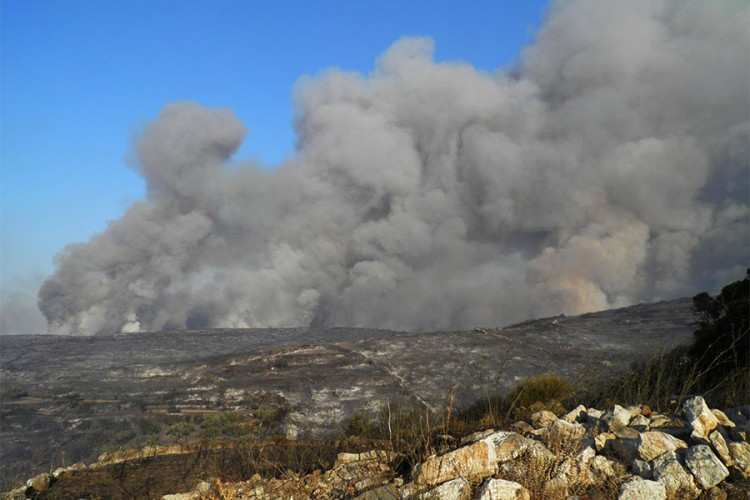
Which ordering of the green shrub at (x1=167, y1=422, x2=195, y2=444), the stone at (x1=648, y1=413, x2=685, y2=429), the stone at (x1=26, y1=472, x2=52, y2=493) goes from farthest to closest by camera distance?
the green shrub at (x1=167, y1=422, x2=195, y2=444) → the stone at (x1=26, y1=472, x2=52, y2=493) → the stone at (x1=648, y1=413, x2=685, y2=429)

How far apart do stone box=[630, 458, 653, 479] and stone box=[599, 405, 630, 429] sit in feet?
2.04

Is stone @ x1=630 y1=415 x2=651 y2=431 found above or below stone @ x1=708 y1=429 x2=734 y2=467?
above

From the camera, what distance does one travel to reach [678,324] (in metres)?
38.3

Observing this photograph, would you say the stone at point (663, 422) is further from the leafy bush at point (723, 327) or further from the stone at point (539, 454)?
the leafy bush at point (723, 327)

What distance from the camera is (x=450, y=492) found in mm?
3996

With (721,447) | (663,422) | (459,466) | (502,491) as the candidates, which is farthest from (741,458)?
(459,466)

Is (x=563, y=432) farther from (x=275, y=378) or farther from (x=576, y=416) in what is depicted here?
(x=275, y=378)

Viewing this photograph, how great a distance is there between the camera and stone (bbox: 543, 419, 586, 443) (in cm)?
462

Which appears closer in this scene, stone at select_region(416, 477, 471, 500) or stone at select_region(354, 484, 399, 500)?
stone at select_region(416, 477, 471, 500)

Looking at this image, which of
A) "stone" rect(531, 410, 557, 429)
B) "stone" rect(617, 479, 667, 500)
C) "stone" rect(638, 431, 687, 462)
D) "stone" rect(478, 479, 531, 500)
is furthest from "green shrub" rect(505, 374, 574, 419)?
"stone" rect(478, 479, 531, 500)

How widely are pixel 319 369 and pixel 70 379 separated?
42.5 feet

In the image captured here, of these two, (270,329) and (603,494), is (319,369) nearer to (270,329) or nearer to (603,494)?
(603,494)

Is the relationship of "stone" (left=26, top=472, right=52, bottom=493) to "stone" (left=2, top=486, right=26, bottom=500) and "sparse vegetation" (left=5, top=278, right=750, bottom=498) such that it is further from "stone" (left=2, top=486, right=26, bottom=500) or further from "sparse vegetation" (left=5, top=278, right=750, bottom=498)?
"sparse vegetation" (left=5, top=278, right=750, bottom=498)

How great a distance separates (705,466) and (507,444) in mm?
1464
